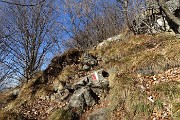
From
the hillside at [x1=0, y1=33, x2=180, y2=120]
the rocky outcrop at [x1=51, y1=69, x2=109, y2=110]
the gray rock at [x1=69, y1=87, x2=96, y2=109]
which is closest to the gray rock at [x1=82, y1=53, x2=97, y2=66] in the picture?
the hillside at [x1=0, y1=33, x2=180, y2=120]

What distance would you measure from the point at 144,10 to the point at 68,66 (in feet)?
13.3

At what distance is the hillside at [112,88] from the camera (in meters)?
6.21

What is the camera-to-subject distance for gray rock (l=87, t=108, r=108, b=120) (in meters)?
6.76

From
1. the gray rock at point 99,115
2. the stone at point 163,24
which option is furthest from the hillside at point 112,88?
the stone at point 163,24

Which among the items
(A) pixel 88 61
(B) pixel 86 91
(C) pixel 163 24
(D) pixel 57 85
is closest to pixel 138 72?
(B) pixel 86 91

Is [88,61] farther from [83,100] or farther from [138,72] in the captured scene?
[138,72]

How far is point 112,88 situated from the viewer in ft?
24.4

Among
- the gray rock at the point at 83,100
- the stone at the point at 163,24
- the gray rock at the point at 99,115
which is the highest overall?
the stone at the point at 163,24

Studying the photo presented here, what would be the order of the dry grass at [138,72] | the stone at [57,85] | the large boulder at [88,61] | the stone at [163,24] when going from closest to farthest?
the dry grass at [138,72] < the stone at [57,85] < the large boulder at [88,61] < the stone at [163,24]

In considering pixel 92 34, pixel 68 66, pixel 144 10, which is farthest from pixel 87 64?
pixel 92 34

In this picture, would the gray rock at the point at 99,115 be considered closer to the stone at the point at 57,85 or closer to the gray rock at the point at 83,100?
the gray rock at the point at 83,100

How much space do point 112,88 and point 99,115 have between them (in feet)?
3.03

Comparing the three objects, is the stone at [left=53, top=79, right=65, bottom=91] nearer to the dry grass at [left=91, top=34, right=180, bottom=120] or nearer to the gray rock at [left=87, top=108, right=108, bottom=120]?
the dry grass at [left=91, top=34, right=180, bottom=120]

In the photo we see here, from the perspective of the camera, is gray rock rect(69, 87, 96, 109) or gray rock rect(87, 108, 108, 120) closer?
gray rock rect(87, 108, 108, 120)
